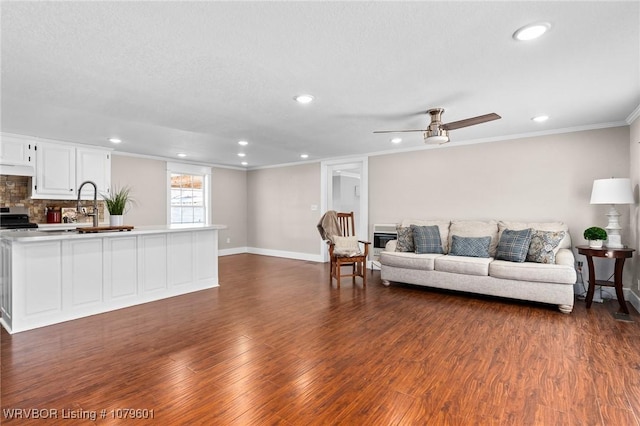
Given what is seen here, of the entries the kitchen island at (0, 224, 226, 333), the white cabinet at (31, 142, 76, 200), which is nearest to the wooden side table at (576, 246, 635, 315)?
the kitchen island at (0, 224, 226, 333)

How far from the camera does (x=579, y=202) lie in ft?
14.5

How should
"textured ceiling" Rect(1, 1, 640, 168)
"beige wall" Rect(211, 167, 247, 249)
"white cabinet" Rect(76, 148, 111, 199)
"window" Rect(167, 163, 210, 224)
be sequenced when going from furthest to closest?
"beige wall" Rect(211, 167, 247, 249) < "window" Rect(167, 163, 210, 224) < "white cabinet" Rect(76, 148, 111, 199) < "textured ceiling" Rect(1, 1, 640, 168)

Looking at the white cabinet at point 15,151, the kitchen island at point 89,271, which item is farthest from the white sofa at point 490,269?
the white cabinet at point 15,151

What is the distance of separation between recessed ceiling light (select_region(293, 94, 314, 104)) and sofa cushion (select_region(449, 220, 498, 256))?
3.11 metres

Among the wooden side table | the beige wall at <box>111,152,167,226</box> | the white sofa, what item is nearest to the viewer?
the wooden side table

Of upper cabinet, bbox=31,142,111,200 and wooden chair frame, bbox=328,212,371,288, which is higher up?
upper cabinet, bbox=31,142,111,200

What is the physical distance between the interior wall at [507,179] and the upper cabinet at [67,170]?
193 inches

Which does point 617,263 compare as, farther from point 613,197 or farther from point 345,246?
point 345,246

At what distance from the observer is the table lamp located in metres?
3.65

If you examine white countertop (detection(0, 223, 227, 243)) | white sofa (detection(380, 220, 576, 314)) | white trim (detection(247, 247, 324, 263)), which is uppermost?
white countertop (detection(0, 223, 227, 243))

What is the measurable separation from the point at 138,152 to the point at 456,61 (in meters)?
5.97

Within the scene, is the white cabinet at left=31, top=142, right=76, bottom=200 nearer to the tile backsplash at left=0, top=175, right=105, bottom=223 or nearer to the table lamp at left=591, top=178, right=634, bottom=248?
the tile backsplash at left=0, top=175, right=105, bottom=223

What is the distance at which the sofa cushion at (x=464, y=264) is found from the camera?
4141 millimetres

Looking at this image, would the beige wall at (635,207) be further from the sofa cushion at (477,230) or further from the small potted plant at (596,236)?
the sofa cushion at (477,230)
